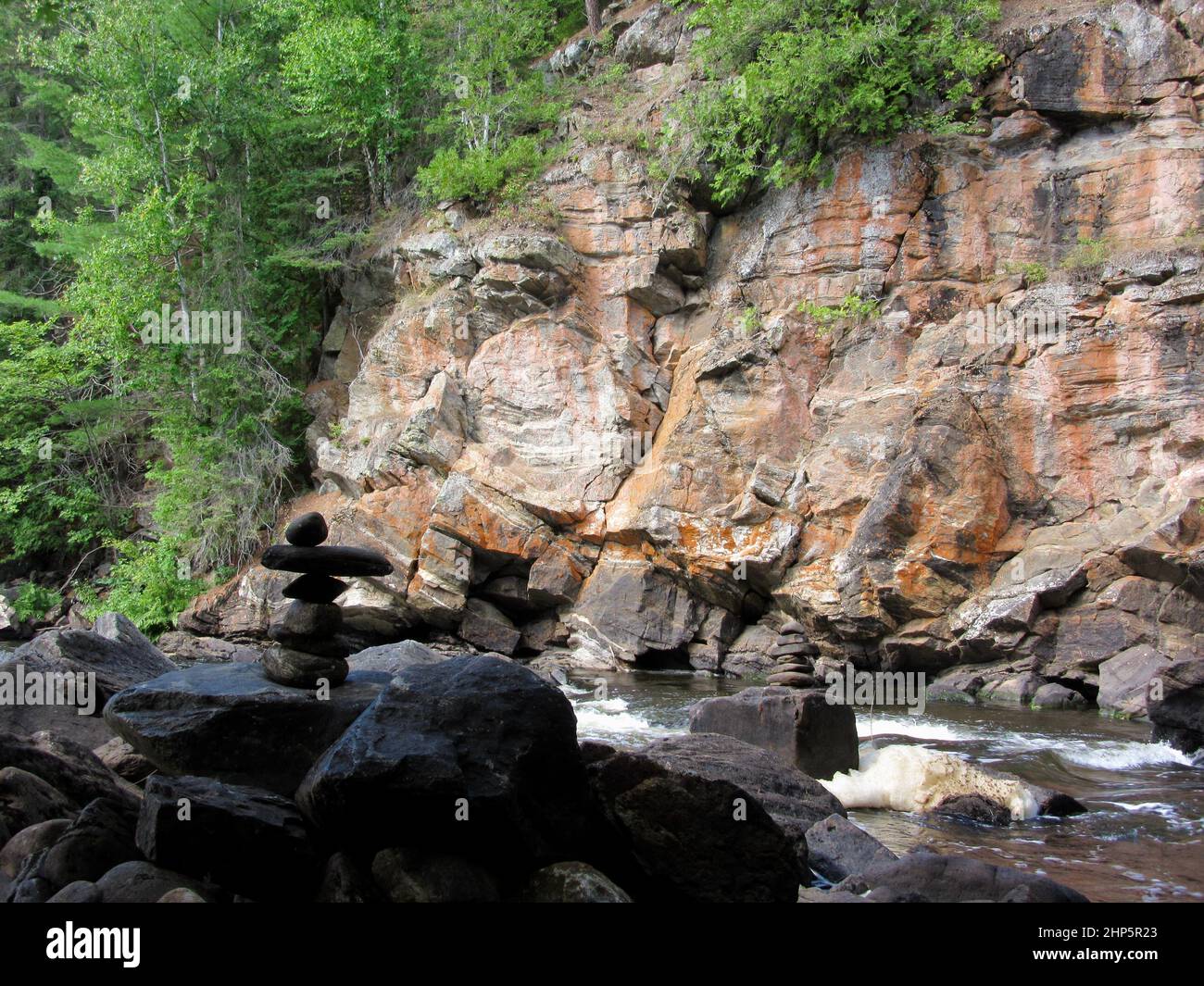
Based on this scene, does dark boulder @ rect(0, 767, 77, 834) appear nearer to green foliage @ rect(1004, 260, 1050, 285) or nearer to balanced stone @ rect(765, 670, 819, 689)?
balanced stone @ rect(765, 670, 819, 689)

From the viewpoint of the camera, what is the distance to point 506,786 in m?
5.55

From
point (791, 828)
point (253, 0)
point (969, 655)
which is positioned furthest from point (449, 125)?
point (791, 828)

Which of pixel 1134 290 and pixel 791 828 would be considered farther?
pixel 1134 290

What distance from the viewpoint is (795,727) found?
31.7ft

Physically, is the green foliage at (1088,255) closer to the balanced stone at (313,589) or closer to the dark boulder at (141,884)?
the balanced stone at (313,589)

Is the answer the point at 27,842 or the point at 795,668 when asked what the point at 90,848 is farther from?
the point at 795,668

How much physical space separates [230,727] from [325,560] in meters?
1.63

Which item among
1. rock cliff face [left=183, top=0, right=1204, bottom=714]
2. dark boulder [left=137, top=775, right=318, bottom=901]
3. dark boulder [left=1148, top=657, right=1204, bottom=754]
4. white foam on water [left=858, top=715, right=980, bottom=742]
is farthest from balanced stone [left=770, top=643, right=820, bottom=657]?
dark boulder [left=137, top=775, right=318, bottom=901]

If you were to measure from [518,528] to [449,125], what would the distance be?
1289 centimetres

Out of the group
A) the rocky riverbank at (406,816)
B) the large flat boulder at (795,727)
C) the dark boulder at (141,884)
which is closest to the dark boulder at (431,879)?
the rocky riverbank at (406,816)

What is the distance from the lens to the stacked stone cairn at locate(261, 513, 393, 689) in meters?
7.53

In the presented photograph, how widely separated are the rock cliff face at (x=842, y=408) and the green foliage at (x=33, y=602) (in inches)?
217

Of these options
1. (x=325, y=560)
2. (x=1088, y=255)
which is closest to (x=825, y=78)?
(x=1088, y=255)
